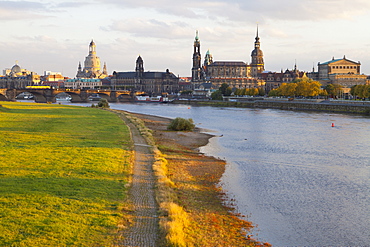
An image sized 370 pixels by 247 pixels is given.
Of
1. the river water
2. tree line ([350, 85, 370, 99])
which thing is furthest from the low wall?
the river water

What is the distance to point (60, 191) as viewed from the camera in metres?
13.1

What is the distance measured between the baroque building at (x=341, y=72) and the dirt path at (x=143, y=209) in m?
160

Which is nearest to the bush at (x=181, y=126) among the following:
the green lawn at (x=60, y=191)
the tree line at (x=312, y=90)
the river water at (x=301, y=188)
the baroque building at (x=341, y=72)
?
the river water at (x=301, y=188)

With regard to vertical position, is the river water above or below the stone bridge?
below

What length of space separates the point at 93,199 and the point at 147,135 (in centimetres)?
1966

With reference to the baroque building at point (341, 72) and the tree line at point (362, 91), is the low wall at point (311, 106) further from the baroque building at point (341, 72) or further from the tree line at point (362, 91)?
the baroque building at point (341, 72)

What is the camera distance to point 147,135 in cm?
3241

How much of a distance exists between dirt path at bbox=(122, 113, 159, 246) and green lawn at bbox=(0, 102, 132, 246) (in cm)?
38

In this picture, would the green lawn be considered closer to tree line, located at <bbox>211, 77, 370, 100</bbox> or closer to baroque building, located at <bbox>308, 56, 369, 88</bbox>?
tree line, located at <bbox>211, 77, 370, 100</bbox>

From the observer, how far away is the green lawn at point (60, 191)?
9.89 m

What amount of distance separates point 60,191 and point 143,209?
2.47 meters

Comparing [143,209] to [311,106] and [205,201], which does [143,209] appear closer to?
[205,201]

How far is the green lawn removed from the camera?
9.89 meters

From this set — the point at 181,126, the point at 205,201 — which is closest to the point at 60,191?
the point at 205,201
